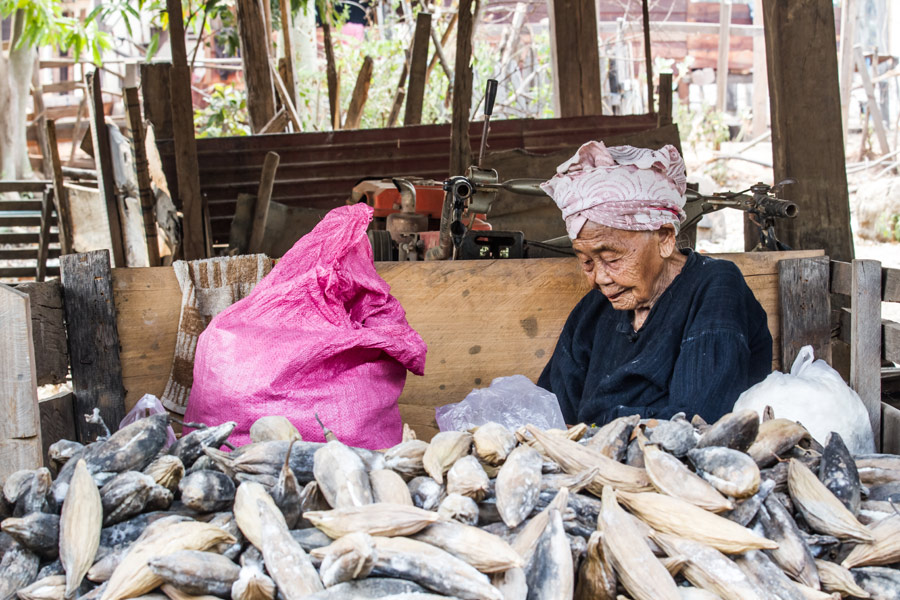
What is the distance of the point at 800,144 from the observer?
9.27 ft

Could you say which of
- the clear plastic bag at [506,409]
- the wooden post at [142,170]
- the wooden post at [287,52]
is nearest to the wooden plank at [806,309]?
the clear plastic bag at [506,409]

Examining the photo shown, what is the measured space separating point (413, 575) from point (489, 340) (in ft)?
5.07

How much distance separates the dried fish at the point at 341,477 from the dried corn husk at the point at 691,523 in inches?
14.1

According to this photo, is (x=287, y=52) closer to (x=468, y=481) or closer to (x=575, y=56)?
(x=575, y=56)

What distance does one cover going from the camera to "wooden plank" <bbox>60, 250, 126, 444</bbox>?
85.1 inches

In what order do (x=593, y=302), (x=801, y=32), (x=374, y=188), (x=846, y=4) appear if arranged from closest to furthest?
1. (x=593, y=302)
2. (x=801, y=32)
3. (x=374, y=188)
4. (x=846, y=4)

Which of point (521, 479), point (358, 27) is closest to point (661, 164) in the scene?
point (521, 479)

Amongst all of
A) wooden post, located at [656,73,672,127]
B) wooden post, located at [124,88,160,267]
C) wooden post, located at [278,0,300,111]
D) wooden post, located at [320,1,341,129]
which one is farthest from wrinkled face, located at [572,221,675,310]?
wooden post, located at [278,0,300,111]

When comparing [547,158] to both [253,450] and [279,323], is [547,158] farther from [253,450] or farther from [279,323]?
[253,450]

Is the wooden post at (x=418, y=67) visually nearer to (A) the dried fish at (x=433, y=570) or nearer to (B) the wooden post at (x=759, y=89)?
(A) the dried fish at (x=433, y=570)

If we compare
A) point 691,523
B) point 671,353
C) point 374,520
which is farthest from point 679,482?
point 671,353

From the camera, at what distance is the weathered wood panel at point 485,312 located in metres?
2.48

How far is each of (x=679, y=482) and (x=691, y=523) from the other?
2.7 inches

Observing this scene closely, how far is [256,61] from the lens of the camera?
18.6ft
